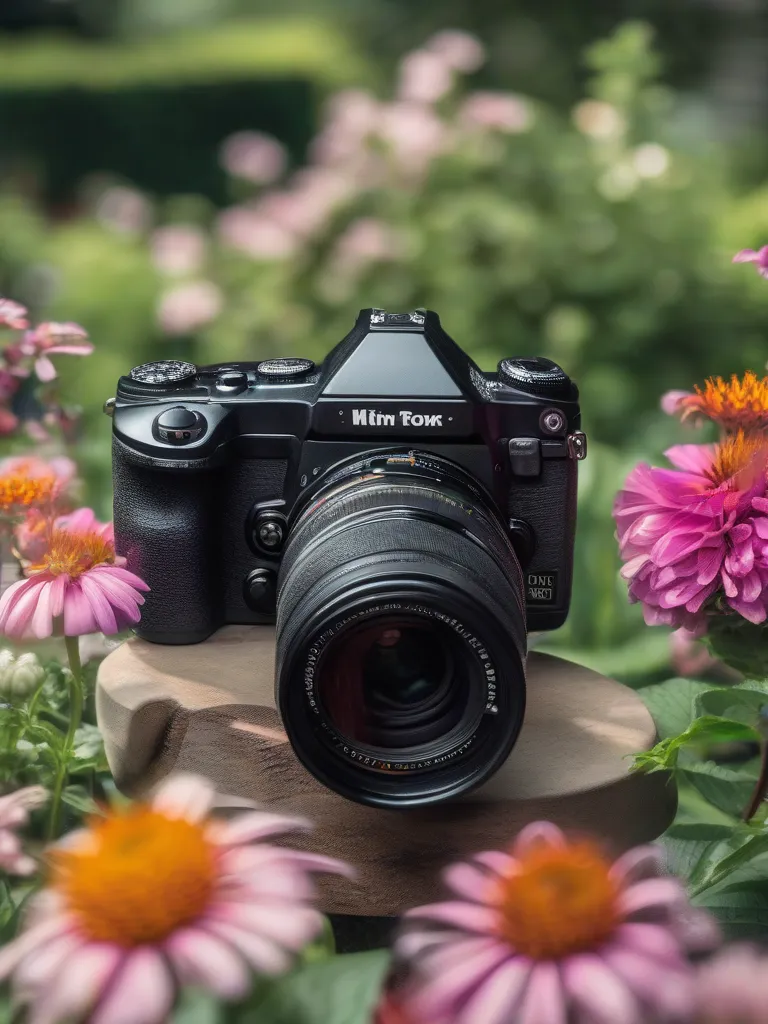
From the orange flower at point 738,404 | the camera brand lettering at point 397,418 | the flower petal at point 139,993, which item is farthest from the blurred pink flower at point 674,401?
the flower petal at point 139,993

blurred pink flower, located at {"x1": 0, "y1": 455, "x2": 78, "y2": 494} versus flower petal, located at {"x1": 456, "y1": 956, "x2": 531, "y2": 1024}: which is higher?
blurred pink flower, located at {"x1": 0, "y1": 455, "x2": 78, "y2": 494}

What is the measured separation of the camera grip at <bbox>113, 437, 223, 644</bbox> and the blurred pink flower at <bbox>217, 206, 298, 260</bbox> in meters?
1.12

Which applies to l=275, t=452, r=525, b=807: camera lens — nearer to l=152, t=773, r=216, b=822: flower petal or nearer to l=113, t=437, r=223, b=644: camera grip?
l=113, t=437, r=223, b=644: camera grip

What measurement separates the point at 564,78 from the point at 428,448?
2445 mm

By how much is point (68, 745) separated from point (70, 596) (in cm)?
9

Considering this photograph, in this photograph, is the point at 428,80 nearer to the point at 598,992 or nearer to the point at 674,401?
the point at 674,401

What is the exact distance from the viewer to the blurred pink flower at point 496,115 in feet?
6.70

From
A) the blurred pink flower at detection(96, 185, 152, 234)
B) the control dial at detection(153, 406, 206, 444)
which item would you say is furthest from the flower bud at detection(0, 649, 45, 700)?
the blurred pink flower at detection(96, 185, 152, 234)

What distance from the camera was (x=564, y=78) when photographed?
3.16 meters

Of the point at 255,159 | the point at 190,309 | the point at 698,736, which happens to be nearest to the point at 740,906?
the point at 698,736

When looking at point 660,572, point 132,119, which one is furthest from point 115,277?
point 660,572

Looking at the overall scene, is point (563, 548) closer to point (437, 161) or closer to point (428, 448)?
point (428, 448)

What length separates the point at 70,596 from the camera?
80 cm

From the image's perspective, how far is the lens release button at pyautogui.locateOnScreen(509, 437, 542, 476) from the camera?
3.21 ft
